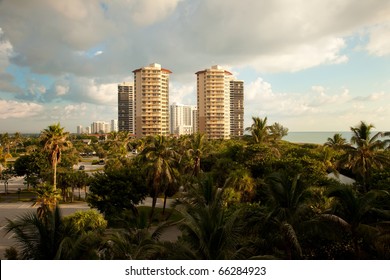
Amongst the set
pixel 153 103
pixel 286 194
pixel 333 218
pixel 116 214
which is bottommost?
pixel 116 214

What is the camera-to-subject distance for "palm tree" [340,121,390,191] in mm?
21156

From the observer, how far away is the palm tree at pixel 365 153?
21.2m

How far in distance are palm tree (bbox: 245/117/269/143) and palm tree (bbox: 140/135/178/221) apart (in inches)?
482

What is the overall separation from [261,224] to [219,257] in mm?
3821

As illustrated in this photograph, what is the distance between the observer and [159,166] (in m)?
23.4

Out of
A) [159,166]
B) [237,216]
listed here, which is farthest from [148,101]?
[237,216]

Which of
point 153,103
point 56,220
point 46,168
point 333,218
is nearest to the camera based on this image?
point 56,220

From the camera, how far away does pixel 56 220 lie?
8844 millimetres

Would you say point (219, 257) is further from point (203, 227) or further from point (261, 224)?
point (261, 224)

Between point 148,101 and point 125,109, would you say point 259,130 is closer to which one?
point 148,101

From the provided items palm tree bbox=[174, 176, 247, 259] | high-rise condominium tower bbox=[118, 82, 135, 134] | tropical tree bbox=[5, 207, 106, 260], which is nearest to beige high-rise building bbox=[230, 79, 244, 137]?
high-rise condominium tower bbox=[118, 82, 135, 134]

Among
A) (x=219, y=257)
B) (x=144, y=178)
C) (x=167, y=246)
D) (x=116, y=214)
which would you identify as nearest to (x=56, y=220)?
(x=167, y=246)

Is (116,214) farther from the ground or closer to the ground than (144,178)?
closer to the ground

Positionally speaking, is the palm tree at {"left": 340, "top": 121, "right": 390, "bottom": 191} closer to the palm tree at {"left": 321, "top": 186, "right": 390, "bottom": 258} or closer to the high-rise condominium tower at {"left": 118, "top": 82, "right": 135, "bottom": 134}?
the palm tree at {"left": 321, "top": 186, "right": 390, "bottom": 258}
